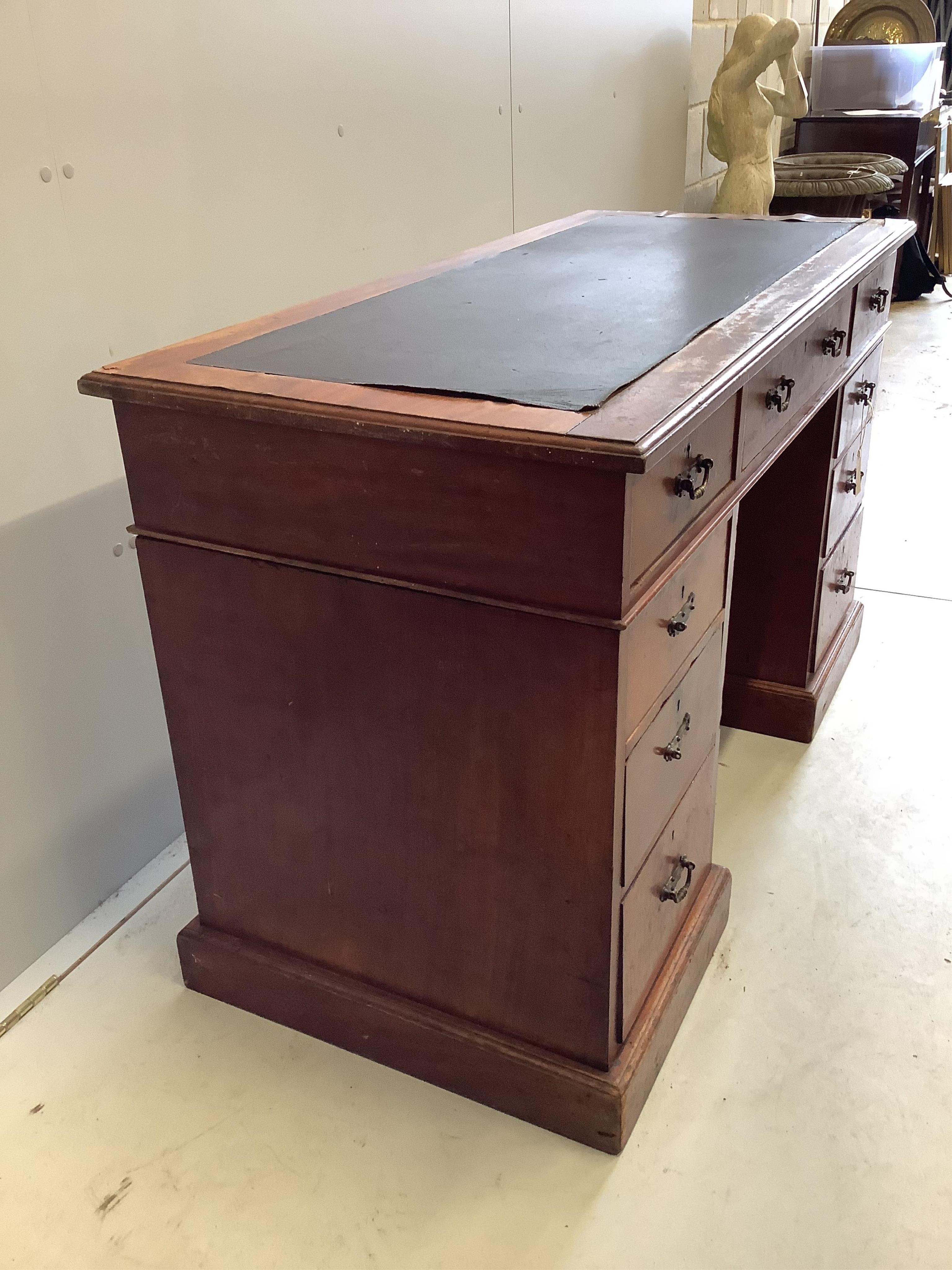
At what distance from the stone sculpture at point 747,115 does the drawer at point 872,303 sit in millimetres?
1441

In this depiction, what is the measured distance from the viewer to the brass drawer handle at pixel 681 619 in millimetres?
1141

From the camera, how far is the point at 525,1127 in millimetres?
1271

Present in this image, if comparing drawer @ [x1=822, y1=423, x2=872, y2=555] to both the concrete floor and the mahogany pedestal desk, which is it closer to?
the mahogany pedestal desk

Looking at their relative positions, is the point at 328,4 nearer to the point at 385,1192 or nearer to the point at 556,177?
the point at 556,177

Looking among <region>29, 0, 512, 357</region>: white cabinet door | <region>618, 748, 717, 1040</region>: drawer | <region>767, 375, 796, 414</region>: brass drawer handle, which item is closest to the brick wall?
<region>29, 0, 512, 357</region>: white cabinet door

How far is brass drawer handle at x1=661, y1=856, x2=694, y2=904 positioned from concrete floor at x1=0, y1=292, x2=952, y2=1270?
0.20 m

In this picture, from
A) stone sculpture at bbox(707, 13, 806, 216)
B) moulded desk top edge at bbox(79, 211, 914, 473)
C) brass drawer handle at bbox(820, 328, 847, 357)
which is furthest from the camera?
stone sculpture at bbox(707, 13, 806, 216)

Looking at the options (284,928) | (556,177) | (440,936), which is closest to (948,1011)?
(440,936)

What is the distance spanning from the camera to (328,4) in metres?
1.73

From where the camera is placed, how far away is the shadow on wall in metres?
1.41

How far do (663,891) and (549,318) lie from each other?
2.27 feet

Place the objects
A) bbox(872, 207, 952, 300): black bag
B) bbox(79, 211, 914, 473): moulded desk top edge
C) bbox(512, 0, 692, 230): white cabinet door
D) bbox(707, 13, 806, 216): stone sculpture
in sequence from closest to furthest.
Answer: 1. bbox(79, 211, 914, 473): moulded desk top edge
2. bbox(512, 0, 692, 230): white cabinet door
3. bbox(707, 13, 806, 216): stone sculpture
4. bbox(872, 207, 952, 300): black bag

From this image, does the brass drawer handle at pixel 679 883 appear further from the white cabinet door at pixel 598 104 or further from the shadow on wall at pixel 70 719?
the white cabinet door at pixel 598 104

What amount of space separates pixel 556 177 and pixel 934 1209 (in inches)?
90.8
